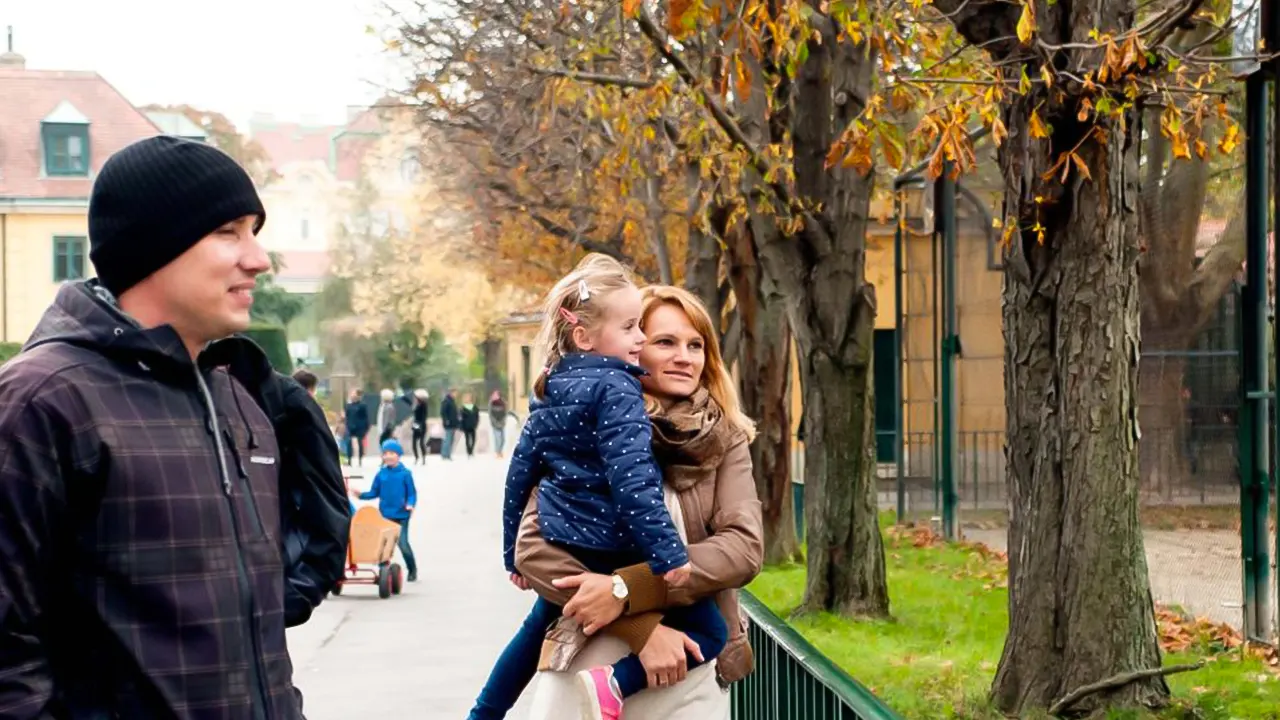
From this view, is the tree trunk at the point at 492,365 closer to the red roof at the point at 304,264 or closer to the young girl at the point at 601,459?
the red roof at the point at 304,264

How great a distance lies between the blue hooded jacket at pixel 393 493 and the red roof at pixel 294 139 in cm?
15305

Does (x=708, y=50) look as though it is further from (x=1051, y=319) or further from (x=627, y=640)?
(x=627, y=640)

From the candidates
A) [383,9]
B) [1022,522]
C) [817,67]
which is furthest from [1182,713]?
[383,9]

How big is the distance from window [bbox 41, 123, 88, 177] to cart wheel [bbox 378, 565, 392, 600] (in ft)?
182

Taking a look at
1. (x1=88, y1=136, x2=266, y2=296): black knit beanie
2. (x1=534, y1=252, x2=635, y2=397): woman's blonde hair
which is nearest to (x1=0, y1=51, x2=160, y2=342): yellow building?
(x1=534, y1=252, x2=635, y2=397): woman's blonde hair

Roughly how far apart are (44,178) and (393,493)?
2159 inches

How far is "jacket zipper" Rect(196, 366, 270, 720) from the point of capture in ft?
10.6

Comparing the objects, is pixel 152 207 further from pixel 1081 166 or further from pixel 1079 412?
pixel 1079 412

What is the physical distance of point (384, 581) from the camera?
63.3 ft

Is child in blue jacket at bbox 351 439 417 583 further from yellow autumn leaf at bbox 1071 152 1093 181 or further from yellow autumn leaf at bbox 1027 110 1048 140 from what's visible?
yellow autumn leaf at bbox 1027 110 1048 140

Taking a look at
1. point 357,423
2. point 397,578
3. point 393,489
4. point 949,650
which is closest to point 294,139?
point 357,423

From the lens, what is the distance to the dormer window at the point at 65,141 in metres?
71.2

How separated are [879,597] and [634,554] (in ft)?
32.7

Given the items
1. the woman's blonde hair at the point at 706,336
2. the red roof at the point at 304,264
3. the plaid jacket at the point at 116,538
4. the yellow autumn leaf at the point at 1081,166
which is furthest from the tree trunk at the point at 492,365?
the plaid jacket at the point at 116,538
